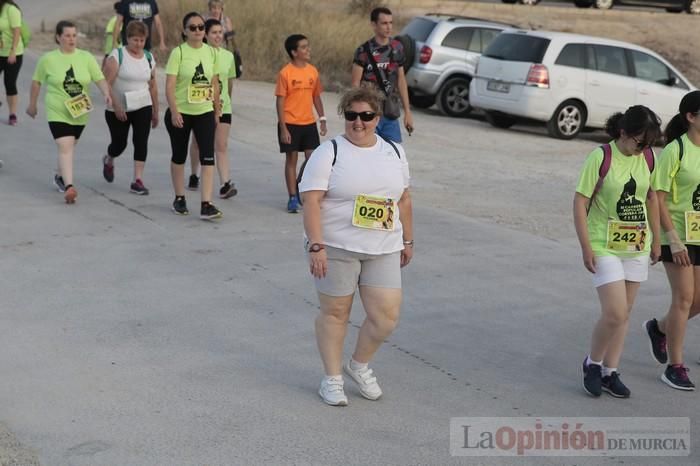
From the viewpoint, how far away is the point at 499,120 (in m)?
19.7

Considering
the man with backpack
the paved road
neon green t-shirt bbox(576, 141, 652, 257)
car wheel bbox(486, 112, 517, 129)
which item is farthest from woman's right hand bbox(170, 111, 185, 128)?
car wheel bbox(486, 112, 517, 129)

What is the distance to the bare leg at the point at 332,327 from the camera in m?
6.33

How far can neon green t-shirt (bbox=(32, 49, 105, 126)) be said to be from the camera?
1141cm

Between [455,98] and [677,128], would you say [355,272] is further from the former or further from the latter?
[455,98]

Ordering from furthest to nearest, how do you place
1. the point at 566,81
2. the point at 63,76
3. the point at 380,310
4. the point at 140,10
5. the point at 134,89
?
the point at 566,81 < the point at 140,10 < the point at 134,89 < the point at 63,76 < the point at 380,310

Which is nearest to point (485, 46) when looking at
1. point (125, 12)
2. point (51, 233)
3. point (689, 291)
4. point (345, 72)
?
point (345, 72)

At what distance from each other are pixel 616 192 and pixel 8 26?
11.1 meters

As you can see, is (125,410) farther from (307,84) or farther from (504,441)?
(307,84)

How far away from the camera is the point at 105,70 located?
38.9 ft

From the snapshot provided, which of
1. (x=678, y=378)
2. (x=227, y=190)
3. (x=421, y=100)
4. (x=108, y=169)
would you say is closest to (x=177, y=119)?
(x=227, y=190)

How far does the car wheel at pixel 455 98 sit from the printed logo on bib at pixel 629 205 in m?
14.4

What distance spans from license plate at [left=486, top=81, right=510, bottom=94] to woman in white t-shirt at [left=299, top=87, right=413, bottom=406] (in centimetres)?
1276

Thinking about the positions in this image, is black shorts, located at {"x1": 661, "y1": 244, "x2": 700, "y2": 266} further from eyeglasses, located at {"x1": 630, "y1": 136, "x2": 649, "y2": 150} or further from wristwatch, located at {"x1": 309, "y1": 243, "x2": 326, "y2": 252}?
wristwatch, located at {"x1": 309, "y1": 243, "x2": 326, "y2": 252}

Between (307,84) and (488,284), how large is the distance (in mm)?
3284
